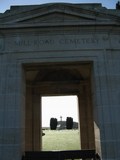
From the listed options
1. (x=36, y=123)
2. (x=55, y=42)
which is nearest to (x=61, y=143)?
(x=36, y=123)

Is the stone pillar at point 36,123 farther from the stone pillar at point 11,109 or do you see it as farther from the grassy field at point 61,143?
the stone pillar at point 11,109

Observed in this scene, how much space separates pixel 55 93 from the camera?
579 inches

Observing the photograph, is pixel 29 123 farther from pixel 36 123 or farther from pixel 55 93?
pixel 55 93

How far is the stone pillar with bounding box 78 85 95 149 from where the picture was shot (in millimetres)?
13781

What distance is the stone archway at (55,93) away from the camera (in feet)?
45.6

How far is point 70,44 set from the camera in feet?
33.3

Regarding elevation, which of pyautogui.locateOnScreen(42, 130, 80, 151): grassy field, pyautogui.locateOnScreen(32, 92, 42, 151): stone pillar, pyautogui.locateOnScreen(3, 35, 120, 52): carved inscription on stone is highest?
pyautogui.locateOnScreen(3, 35, 120, 52): carved inscription on stone

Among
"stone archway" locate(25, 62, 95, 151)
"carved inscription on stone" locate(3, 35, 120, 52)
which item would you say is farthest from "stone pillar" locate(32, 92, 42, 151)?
"carved inscription on stone" locate(3, 35, 120, 52)

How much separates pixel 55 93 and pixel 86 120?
2.54 metres

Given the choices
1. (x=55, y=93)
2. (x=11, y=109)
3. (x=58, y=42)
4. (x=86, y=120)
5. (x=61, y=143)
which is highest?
(x=58, y=42)

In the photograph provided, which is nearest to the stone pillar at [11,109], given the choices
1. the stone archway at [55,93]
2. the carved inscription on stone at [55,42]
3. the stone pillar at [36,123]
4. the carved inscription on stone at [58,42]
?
the carved inscription on stone at [58,42]

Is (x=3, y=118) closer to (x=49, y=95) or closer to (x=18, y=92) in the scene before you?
(x=18, y=92)

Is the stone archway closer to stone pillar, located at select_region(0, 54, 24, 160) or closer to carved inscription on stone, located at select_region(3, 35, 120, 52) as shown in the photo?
carved inscription on stone, located at select_region(3, 35, 120, 52)

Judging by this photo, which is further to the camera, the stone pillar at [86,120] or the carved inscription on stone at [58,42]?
the stone pillar at [86,120]
